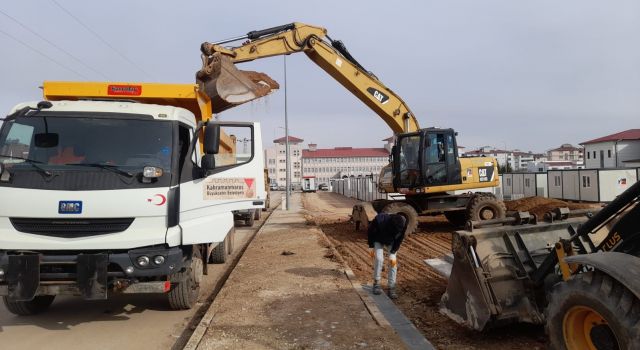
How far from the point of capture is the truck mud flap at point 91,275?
16.2 ft

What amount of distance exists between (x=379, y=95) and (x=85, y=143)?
975 cm

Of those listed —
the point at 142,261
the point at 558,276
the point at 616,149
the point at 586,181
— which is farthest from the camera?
the point at 616,149

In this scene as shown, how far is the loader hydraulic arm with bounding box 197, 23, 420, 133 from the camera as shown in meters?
12.7

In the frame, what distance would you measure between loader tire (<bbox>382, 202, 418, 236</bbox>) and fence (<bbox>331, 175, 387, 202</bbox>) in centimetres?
1107

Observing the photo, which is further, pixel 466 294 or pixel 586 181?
pixel 586 181

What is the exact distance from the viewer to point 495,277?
4727mm

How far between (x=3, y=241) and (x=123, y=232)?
4.05ft

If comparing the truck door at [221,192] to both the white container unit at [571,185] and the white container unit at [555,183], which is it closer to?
the white container unit at [571,185]

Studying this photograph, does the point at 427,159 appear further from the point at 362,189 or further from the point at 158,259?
the point at 362,189

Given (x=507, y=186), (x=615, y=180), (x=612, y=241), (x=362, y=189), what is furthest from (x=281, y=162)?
(x=612, y=241)

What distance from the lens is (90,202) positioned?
502 cm

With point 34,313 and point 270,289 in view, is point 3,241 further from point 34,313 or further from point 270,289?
point 270,289

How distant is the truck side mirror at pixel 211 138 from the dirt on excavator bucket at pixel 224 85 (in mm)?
2568

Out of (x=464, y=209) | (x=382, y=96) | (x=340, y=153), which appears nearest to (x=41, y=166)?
(x=382, y=96)
